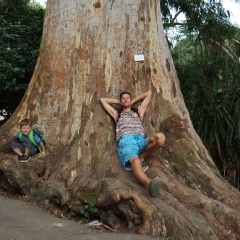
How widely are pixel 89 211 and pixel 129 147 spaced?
104 centimetres

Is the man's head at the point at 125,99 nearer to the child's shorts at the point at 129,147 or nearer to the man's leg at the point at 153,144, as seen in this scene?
the child's shorts at the point at 129,147

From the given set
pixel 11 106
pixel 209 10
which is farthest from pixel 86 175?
pixel 209 10

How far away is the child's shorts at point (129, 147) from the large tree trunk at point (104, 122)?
0.36ft

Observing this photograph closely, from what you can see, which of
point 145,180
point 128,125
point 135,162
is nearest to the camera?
point 145,180

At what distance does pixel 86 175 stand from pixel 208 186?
164cm

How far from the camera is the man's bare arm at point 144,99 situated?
5.72 meters

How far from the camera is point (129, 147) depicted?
16.7ft

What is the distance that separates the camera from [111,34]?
592 cm

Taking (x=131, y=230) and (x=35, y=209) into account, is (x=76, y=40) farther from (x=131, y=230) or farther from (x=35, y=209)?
(x=131, y=230)

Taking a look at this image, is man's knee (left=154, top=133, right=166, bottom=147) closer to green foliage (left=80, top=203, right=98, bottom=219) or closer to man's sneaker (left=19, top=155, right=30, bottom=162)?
green foliage (left=80, top=203, right=98, bottom=219)

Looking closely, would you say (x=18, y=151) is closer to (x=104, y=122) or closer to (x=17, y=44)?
(x=104, y=122)

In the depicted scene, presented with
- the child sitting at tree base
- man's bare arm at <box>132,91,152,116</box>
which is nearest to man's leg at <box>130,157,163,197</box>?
man's bare arm at <box>132,91,152,116</box>

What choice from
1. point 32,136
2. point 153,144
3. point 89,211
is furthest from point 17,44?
point 89,211

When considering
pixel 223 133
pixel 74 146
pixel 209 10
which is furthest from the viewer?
pixel 209 10
